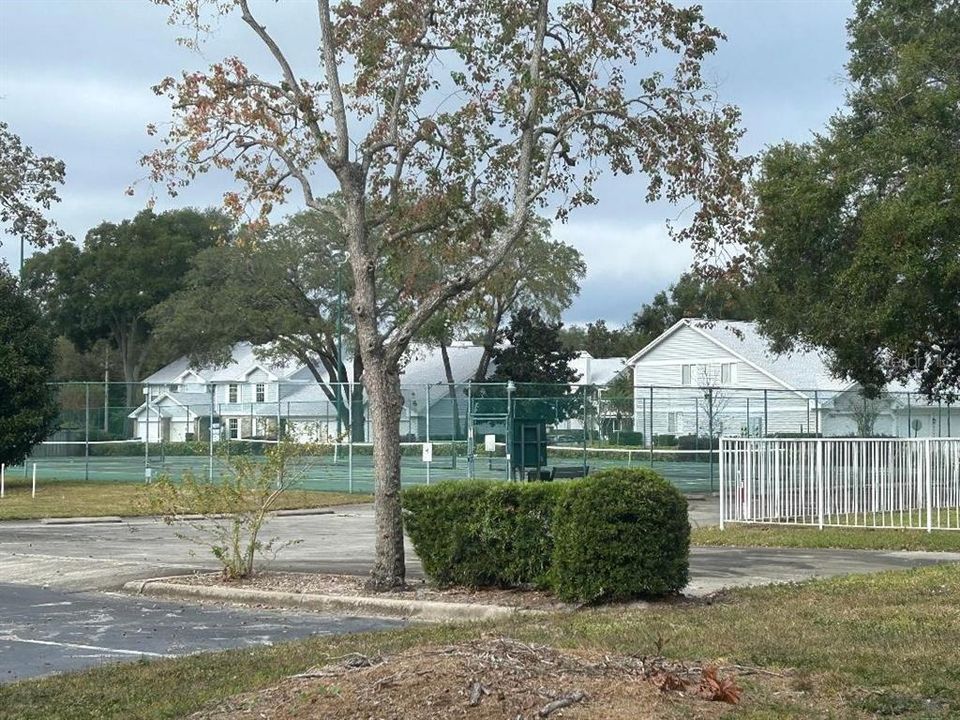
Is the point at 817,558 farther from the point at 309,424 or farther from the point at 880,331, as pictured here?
the point at 309,424

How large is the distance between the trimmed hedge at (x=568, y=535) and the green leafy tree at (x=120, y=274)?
72.4 m

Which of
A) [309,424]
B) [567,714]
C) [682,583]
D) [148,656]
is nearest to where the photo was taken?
[567,714]

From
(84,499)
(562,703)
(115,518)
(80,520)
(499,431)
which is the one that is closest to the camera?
(562,703)

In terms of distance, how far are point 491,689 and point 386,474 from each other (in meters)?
7.68

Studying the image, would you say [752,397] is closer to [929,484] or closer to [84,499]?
[929,484]

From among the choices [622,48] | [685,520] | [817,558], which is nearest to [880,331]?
[817,558]

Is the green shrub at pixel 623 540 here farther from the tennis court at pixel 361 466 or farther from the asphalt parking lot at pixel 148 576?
the tennis court at pixel 361 466

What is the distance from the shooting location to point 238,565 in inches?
667

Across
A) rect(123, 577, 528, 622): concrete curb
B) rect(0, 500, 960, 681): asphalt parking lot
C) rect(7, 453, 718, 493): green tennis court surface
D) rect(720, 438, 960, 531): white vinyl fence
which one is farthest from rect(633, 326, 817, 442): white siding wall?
rect(123, 577, 528, 622): concrete curb

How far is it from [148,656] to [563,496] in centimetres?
443

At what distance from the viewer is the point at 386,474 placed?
50.1 ft

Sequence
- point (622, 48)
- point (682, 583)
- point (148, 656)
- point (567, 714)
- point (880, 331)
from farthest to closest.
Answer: point (880, 331), point (622, 48), point (682, 583), point (148, 656), point (567, 714)

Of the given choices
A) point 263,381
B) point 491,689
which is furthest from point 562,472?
point 263,381

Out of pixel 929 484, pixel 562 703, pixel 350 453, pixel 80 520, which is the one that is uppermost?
pixel 350 453
